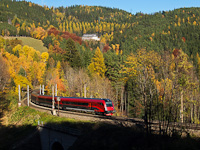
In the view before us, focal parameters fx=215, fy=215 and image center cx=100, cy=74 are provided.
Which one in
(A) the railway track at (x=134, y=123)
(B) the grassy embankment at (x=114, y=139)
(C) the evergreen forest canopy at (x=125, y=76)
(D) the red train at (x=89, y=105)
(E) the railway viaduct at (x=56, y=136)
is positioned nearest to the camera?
(B) the grassy embankment at (x=114, y=139)

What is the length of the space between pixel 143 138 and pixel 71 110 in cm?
2373

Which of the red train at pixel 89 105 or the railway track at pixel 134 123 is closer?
the railway track at pixel 134 123

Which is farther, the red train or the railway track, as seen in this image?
the red train

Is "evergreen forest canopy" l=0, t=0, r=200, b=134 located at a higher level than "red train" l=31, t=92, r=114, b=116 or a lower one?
higher

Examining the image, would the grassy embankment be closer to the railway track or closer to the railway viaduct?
the railway track

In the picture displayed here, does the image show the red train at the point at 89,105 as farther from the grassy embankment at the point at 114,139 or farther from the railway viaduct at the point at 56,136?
the railway viaduct at the point at 56,136

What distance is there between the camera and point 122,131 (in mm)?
19641

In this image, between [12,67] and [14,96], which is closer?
[14,96]

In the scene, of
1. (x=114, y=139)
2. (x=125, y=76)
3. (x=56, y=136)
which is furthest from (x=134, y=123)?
(x=125, y=76)

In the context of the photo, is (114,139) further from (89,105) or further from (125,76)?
(125,76)

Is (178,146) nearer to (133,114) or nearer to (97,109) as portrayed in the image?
(97,109)

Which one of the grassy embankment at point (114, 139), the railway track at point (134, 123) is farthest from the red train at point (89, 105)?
the grassy embankment at point (114, 139)

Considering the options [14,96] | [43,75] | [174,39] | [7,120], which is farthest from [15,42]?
[174,39]

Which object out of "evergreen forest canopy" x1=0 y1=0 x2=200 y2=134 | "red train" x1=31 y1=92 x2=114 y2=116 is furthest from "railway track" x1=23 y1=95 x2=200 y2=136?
"red train" x1=31 y1=92 x2=114 y2=116
